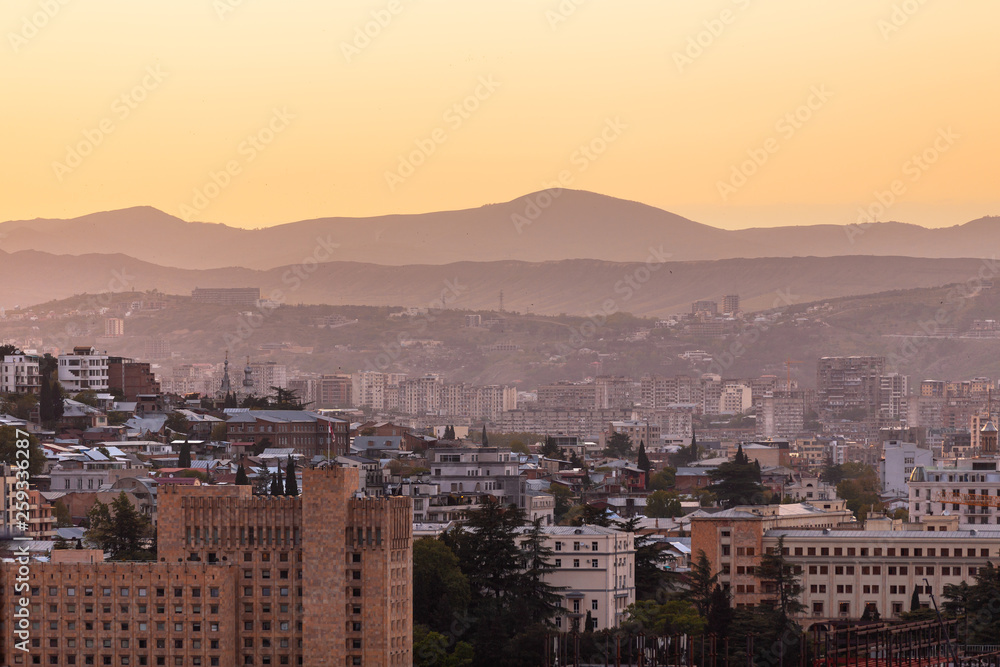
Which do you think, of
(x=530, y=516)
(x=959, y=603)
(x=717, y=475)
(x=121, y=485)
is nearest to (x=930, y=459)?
(x=717, y=475)

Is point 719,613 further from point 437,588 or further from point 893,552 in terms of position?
point 893,552

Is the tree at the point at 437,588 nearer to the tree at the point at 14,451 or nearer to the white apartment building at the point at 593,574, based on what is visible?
the white apartment building at the point at 593,574

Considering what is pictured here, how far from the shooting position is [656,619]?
78375mm

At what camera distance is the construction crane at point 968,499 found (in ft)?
384

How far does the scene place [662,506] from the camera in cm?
13088

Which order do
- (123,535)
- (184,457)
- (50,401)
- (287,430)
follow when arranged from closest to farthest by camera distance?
(123,535) < (184,457) < (50,401) < (287,430)

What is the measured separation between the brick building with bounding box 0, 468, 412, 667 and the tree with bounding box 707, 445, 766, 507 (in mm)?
58266

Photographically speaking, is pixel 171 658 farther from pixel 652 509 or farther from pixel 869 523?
pixel 652 509

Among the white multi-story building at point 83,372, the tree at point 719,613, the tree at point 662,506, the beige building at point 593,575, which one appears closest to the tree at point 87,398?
the white multi-story building at point 83,372

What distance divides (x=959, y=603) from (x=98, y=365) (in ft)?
299

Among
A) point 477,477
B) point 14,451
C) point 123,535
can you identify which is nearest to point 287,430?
point 477,477

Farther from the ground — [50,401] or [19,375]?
[19,375]

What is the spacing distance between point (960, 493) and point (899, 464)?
49581 mm

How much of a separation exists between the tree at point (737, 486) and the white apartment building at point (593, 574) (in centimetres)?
3889
